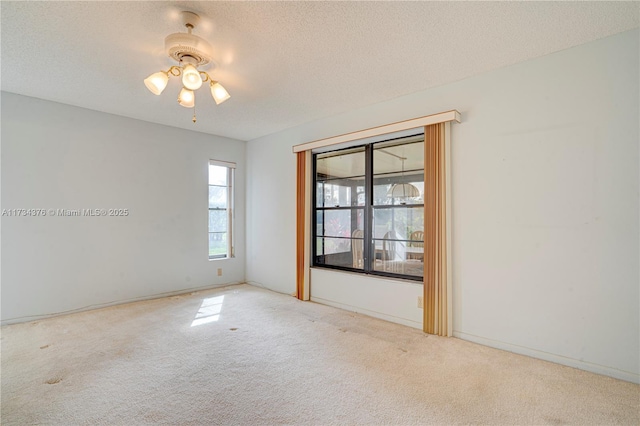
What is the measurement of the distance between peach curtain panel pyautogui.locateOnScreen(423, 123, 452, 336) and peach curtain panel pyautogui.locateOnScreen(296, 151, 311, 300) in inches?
72.9

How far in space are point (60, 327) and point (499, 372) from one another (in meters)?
4.44

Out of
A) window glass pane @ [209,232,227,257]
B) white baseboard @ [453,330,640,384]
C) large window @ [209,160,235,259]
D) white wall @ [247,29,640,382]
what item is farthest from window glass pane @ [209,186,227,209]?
white baseboard @ [453,330,640,384]

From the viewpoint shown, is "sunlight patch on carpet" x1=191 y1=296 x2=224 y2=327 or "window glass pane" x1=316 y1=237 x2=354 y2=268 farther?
"window glass pane" x1=316 y1=237 x2=354 y2=268

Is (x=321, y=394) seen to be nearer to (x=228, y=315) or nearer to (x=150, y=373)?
(x=150, y=373)

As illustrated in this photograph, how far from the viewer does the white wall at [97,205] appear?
3.69 m

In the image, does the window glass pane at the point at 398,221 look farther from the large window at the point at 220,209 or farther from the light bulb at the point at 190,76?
the large window at the point at 220,209

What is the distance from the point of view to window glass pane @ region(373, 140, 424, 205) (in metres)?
3.72

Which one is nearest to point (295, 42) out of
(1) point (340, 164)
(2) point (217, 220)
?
(1) point (340, 164)

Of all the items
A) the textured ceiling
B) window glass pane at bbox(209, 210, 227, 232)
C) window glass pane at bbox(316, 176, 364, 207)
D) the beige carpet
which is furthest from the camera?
window glass pane at bbox(209, 210, 227, 232)

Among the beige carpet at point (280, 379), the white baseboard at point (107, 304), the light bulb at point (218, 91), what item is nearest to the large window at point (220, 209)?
the white baseboard at point (107, 304)

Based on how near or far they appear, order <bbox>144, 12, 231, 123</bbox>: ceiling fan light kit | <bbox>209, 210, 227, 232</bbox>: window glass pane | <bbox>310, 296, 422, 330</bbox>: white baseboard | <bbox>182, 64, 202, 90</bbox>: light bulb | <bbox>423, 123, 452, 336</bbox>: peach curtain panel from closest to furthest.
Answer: <bbox>144, 12, 231, 123</bbox>: ceiling fan light kit → <bbox>182, 64, 202, 90</bbox>: light bulb → <bbox>423, 123, 452, 336</bbox>: peach curtain panel → <bbox>310, 296, 422, 330</bbox>: white baseboard → <bbox>209, 210, 227, 232</bbox>: window glass pane

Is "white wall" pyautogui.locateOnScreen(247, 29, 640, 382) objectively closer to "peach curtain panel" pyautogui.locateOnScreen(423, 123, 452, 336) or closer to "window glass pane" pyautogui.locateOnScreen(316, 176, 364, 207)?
"peach curtain panel" pyautogui.locateOnScreen(423, 123, 452, 336)

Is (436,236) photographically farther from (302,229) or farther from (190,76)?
(190,76)

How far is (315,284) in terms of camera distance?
15.3 feet
